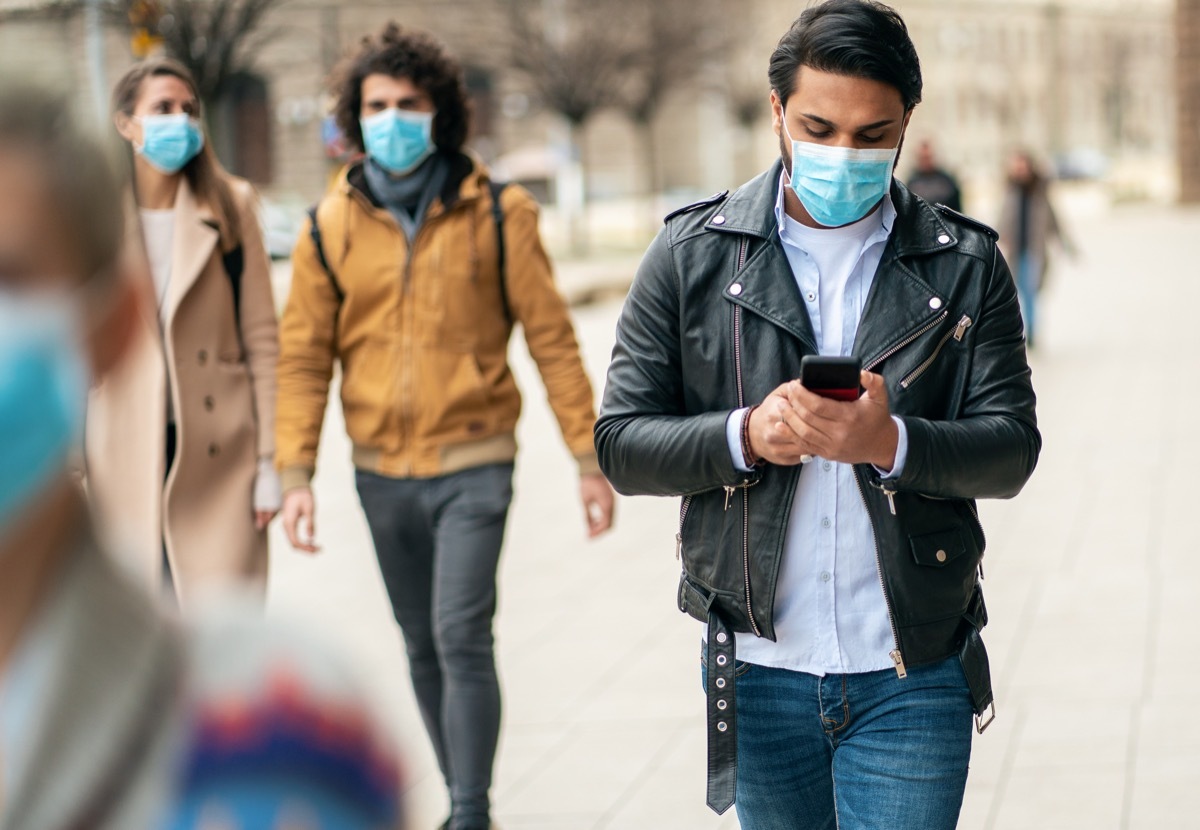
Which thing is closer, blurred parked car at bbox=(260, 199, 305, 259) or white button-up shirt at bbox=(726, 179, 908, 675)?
white button-up shirt at bbox=(726, 179, 908, 675)

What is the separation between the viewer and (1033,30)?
3332 inches

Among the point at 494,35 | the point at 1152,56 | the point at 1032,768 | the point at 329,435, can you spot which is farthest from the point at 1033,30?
the point at 1032,768

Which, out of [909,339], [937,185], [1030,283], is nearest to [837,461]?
[909,339]

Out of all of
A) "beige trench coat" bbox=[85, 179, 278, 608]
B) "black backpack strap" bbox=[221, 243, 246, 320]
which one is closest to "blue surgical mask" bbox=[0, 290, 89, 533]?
"beige trench coat" bbox=[85, 179, 278, 608]

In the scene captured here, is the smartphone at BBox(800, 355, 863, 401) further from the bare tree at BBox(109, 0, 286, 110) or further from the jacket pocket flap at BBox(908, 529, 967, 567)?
the bare tree at BBox(109, 0, 286, 110)

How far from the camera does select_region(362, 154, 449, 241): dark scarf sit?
4.63 m

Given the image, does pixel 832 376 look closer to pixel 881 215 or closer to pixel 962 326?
pixel 962 326

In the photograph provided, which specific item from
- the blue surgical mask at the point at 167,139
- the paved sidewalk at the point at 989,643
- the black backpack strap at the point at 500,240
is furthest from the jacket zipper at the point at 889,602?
the blue surgical mask at the point at 167,139

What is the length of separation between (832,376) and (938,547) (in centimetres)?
43

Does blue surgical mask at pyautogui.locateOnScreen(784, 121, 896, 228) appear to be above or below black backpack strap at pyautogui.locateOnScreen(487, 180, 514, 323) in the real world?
above

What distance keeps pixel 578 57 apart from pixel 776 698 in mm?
34962

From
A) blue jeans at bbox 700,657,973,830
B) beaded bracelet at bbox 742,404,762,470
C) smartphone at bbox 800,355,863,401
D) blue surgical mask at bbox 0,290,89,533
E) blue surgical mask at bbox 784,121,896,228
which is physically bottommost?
blue jeans at bbox 700,657,973,830

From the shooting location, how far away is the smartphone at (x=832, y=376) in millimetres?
2467

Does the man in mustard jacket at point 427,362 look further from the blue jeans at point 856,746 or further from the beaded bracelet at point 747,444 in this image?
the beaded bracelet at point 747,444
